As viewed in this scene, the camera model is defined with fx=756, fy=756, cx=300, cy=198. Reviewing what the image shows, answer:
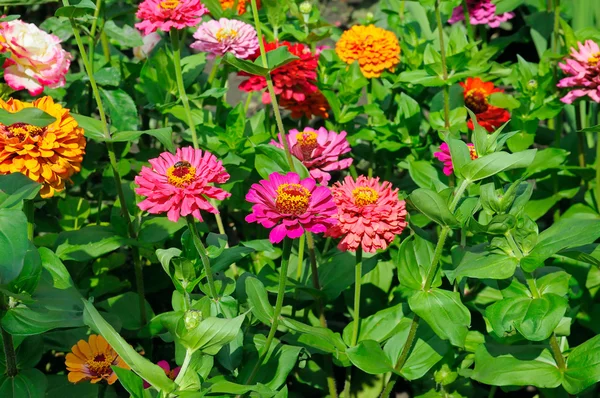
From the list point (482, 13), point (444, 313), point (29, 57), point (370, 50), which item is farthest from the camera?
point (482, 13)

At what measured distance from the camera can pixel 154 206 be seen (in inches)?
53.3

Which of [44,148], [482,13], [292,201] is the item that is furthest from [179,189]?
[482,13]

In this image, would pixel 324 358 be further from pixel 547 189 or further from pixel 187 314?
pixel 547 189

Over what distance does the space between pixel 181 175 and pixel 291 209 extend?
0.21 metres

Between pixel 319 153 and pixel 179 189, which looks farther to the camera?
pixel 319 153

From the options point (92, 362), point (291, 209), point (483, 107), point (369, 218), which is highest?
point (291, 209)

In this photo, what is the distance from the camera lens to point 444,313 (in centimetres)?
146

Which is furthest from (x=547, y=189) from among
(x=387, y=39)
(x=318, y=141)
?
(x=318, y=141)

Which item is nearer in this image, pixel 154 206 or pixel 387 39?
pixel 154 206

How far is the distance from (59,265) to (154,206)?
1.05 feet

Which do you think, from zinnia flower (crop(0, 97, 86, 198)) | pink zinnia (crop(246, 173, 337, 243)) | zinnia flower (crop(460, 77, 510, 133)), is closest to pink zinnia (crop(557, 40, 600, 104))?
zinnia flower (crop(460, 77, 510, 133))

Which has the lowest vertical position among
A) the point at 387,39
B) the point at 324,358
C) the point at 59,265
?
the point at 324,358

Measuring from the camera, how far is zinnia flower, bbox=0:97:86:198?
1.49 meters

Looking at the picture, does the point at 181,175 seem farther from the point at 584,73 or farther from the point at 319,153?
the point at 584,73
